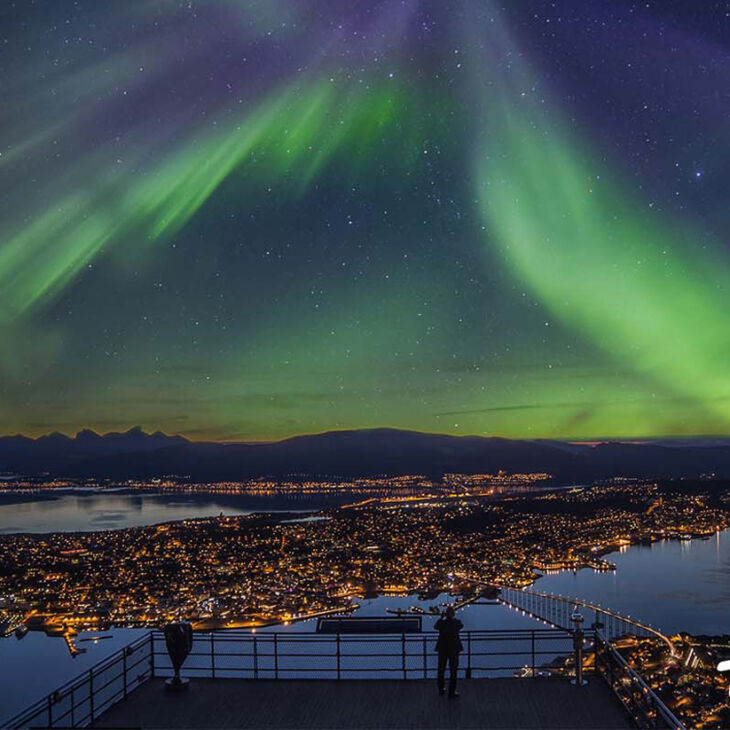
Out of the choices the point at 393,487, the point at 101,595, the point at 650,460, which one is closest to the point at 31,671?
the point at 101,595

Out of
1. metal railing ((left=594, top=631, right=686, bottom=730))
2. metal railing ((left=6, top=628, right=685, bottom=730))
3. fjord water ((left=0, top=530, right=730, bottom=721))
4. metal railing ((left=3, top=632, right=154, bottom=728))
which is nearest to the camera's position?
metal railing ((left=594, top=631, right=686, bottom=730))

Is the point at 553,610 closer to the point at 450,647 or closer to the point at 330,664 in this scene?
the point at 330,664

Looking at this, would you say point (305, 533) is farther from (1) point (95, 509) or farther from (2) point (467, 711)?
(2) point (467, 711)

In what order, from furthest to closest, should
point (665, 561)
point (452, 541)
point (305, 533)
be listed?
point (305, 533) < point (452, 541) < point (665, 561)

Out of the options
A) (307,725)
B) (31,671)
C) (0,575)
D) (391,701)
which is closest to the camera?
(307,725)

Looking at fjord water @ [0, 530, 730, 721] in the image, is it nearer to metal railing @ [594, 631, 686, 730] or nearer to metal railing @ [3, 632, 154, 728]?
metal railing @ [3, 632, 154, 728]

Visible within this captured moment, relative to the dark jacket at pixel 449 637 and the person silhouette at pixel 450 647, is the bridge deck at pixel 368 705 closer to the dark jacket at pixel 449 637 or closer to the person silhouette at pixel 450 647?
the person silhouette at pixel 450 647

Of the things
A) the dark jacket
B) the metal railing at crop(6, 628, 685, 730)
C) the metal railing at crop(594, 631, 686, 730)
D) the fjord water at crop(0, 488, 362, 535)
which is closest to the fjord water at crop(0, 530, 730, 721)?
the metal railing at crop(6, 628, 685, 730)

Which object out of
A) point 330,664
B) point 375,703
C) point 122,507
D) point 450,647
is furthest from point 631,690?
point 122,507
